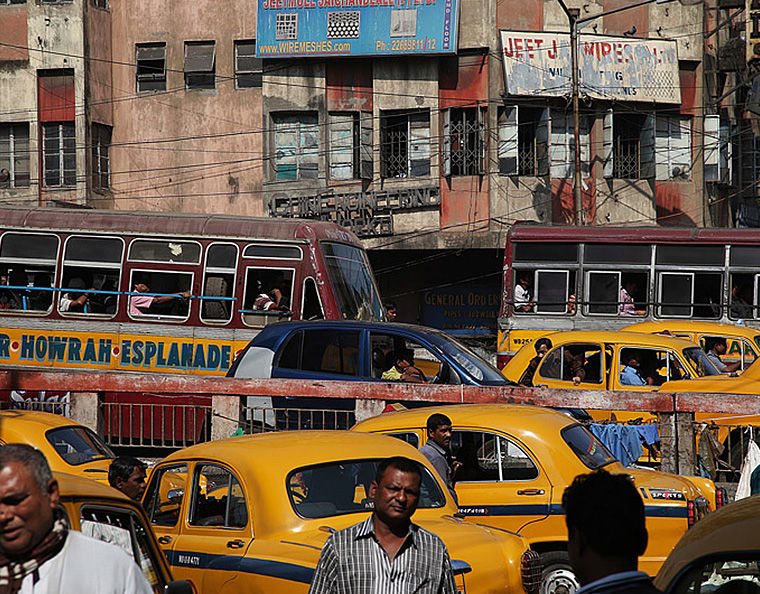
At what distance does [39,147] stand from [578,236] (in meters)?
18.4

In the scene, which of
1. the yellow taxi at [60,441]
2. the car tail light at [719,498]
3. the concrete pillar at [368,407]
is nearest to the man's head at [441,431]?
the car tail light at [719,498]

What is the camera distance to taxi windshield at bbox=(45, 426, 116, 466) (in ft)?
37.1

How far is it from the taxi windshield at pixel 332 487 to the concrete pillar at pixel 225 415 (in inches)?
264

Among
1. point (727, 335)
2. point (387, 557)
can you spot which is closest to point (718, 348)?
point (727, 335)

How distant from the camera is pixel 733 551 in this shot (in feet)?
14.1

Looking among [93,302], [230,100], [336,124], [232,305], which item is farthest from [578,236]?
[230,100]

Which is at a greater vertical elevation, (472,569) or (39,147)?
(39,147)

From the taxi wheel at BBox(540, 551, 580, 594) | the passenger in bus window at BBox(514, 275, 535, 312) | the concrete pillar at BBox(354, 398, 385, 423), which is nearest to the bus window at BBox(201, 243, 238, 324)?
the concrete pillar at BBox(354, 398, 385, 423)

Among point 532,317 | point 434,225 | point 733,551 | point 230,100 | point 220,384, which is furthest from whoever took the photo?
point 230,100

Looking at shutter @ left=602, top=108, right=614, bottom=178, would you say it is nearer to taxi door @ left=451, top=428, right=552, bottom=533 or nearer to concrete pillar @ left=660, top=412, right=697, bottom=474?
concrete pillar @ left=660, top=412, right=697, bottom=474

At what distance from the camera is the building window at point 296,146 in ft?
111

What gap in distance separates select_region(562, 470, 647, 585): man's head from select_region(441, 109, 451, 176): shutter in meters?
29.0

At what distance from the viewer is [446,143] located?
32.7 metres

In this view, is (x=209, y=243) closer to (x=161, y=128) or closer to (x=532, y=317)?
(x=532, y=317)
